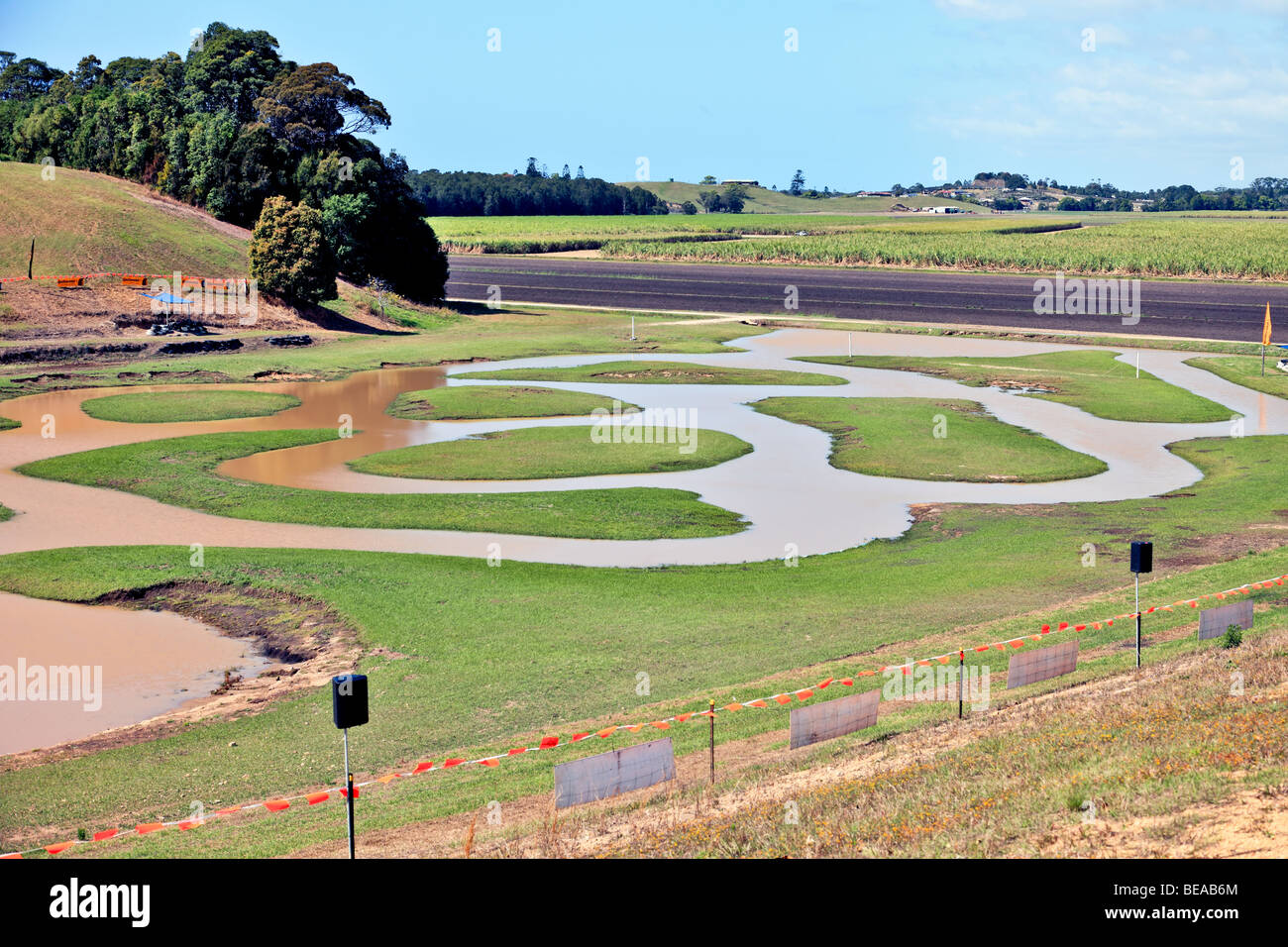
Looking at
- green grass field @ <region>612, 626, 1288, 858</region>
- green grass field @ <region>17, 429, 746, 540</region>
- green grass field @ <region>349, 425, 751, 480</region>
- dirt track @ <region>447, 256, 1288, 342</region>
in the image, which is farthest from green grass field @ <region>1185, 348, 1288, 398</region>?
green grass field @ <region>612, 626, 1288, 858</region>

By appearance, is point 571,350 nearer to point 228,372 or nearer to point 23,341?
point 228,372

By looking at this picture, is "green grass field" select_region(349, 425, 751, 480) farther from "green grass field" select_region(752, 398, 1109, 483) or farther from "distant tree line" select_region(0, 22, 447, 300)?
"distant tree line" select_region(0, 22, 447, 300)

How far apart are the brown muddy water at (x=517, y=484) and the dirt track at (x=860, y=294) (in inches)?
1030

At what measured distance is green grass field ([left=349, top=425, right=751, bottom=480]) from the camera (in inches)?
1773

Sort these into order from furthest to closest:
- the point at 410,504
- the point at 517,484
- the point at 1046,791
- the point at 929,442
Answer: the point at 929,442
the point at 517,484
the point at 410,504
the point at 1046,791

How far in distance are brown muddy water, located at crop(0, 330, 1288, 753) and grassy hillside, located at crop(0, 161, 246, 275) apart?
85.5ft

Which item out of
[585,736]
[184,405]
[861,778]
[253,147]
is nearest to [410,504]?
[585,736]

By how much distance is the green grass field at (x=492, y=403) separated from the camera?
57.4 m

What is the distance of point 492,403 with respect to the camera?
5969 centimetres

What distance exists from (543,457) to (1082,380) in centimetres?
3426

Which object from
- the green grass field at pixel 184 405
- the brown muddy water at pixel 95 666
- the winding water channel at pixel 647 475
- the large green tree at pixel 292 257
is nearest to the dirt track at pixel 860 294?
the winding water channel at pixel 647 475

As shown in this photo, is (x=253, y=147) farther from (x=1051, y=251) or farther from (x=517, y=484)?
(x=1051, y=251)

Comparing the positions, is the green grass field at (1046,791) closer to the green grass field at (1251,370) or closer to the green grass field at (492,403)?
the green grass field at (492,403)

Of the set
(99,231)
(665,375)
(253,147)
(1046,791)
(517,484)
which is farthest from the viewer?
(253,147)
